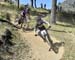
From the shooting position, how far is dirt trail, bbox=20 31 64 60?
1540 centimetres

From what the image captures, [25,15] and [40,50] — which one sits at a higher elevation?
[25,15]

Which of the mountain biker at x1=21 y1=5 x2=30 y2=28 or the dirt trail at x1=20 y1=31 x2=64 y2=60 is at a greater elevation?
the mountain biker at x1=21 y1=5 x2=30 y2=28

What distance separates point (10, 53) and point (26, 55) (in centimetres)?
80

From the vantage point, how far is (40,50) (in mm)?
16594

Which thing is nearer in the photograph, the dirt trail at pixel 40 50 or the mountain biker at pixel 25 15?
the dirt trail at pixel 40 50

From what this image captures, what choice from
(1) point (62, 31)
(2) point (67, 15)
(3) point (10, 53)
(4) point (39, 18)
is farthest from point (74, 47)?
(2) point (67, 15)

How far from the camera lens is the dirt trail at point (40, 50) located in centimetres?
1540

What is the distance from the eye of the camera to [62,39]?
18.7m

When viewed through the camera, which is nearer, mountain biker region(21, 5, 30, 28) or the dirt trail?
the dirt trail

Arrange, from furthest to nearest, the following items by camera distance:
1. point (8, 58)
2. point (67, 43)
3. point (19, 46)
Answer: point (67, 43) → point (19, 46) → point (8, 58)

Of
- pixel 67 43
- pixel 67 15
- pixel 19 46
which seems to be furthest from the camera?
pixel 67 15

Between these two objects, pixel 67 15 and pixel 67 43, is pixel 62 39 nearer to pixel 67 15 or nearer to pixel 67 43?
pixel 67 43

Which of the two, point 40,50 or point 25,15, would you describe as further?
point 25,15

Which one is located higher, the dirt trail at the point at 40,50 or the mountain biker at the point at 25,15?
the mountain biker at the point at 25,15
